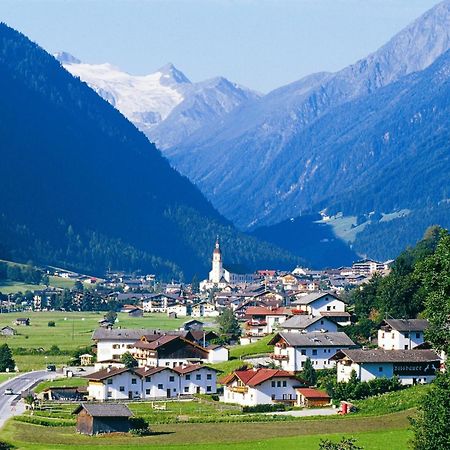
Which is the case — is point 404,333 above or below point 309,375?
above

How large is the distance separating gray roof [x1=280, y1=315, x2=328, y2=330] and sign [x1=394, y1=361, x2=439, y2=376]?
812 inches

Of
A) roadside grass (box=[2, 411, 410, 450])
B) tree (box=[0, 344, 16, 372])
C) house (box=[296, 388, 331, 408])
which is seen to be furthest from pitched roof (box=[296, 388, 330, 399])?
tree (box=[0, 344, 16, 372])

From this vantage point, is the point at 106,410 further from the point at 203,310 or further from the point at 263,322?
the point at 203,310

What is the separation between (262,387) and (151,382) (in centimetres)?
984

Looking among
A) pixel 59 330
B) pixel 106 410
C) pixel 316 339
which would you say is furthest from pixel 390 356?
pixel 59 330

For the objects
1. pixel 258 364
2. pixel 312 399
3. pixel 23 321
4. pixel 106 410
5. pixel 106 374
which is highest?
pixel 23 321

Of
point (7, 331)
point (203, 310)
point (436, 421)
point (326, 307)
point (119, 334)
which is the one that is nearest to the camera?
point (436, 421)

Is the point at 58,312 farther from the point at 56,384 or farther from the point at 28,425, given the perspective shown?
the point at 28,425

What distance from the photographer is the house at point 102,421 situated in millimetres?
74938

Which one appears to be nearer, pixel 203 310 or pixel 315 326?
pixel 315 326

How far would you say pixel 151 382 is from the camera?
307ft

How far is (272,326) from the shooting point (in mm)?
125500

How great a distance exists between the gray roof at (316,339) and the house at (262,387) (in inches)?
395

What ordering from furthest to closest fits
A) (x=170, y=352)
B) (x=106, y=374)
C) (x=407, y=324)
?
(x=170, y=352) < (x=407, y=324) < (x=106, y=374)
